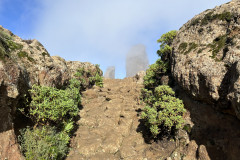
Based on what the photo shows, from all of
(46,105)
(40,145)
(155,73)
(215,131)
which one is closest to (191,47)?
(155,73)

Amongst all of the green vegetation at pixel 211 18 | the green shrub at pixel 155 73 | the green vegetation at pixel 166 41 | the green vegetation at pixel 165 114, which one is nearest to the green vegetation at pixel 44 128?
the green vegetation at pixel 165 114

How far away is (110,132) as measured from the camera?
24734mm

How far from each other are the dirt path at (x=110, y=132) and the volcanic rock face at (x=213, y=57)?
447 inches

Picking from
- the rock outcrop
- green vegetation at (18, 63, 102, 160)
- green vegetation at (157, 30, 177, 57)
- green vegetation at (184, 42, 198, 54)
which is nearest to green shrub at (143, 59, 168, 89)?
green vegetation at (157, 30, 177, 57)

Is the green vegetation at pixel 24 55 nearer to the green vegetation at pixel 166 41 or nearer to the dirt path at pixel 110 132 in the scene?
the dirt path at pixel 110 132

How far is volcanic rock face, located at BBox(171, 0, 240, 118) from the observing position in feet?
50.1

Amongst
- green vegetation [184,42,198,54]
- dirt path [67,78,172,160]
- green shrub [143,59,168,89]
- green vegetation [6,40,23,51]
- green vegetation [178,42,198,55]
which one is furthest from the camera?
green shrub [143,59,168,89]

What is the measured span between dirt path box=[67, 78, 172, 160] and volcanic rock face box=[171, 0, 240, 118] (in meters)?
11.4

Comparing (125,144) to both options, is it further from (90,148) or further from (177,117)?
(177,117)

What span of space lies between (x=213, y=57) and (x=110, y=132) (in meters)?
20.5

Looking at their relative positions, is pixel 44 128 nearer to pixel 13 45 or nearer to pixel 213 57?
pixel 13 45

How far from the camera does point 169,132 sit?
2092 cm

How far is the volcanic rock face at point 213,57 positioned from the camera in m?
15.3

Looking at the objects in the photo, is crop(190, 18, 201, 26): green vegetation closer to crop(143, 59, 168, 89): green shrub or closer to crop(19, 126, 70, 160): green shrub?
crop(143, 59, 168, 89): green shrub
